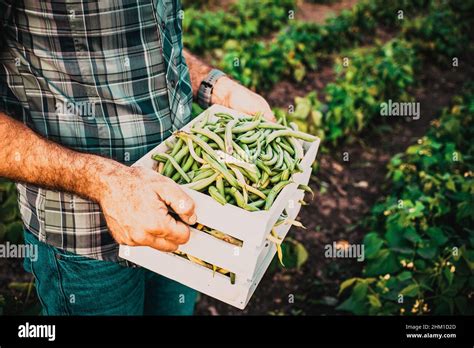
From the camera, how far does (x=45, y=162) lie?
1.92 meters

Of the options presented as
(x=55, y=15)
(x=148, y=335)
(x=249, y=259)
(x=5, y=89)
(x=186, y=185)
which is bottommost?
(x=148, y=335)

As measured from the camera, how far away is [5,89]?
2.03 meters

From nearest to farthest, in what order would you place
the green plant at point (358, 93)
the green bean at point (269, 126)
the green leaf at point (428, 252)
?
the green bean at point (269, 126)
the green leaf at point (428, 252)
the green plant at point (358, 93)

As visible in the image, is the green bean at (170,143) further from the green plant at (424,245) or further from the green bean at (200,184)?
the green plant at (424,245)

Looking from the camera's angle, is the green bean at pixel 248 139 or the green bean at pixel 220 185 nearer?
the green bean at pixel 220 185

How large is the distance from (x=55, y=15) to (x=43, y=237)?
912mm

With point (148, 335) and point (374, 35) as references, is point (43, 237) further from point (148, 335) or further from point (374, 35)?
point (374, 35)

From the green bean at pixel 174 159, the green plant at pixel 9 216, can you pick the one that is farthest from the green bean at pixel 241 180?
the green plant at pixel 9 216

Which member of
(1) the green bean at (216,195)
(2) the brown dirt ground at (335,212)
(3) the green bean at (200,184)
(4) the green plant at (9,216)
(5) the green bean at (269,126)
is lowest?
(2) the brown dirt ground at (335,212)

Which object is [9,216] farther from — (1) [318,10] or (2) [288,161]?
(1) [318,10]

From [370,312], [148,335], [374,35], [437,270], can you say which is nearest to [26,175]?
[148,335]

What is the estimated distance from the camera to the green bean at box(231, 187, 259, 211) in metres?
1.97

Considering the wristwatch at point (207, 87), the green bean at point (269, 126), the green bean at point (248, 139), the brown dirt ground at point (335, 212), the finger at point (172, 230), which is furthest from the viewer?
the brown dirt ground at point (335, 212)

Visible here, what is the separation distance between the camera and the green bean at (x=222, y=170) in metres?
2.05
